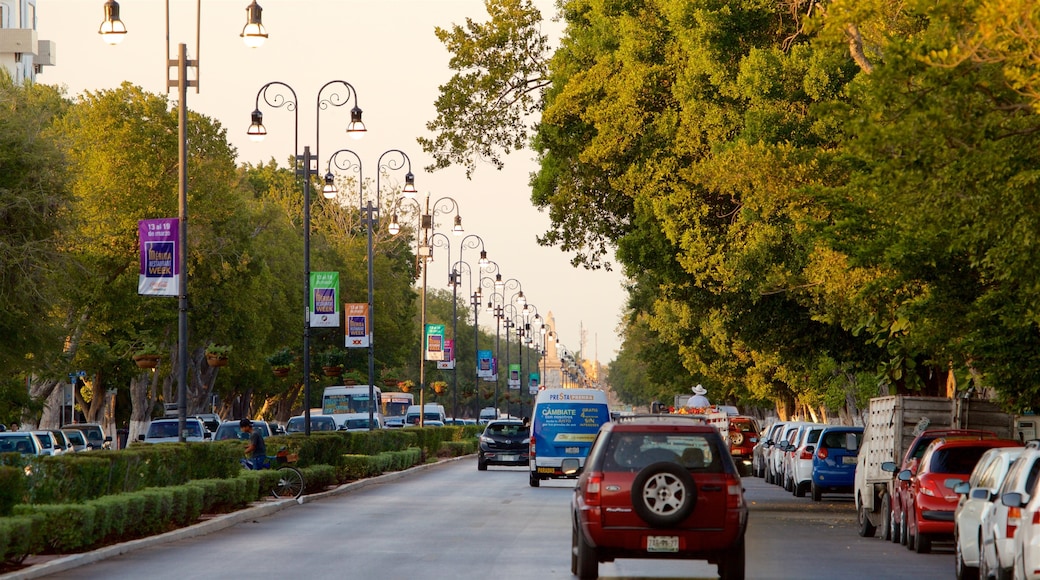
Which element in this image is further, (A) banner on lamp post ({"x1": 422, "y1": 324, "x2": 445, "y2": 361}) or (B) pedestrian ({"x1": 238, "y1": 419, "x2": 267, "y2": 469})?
(A) banner on lamp post ({"x1": 422, "y1": 324, "x2": 445, "y2": 361})

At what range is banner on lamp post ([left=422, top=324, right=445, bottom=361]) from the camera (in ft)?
227

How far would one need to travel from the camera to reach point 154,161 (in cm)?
5472

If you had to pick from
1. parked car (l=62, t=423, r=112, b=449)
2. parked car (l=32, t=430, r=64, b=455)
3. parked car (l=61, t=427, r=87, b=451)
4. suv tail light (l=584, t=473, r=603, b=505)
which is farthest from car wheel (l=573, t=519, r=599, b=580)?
parked car (l=62, t=423, r=112, b=449)

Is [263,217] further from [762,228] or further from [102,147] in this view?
[762,228]

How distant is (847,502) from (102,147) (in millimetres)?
29037

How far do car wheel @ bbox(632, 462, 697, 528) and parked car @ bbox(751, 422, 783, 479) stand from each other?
3399cm

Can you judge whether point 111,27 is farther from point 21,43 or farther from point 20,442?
point 21,43

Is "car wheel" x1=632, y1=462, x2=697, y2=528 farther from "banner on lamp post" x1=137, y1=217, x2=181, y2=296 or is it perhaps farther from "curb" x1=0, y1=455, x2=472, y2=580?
"banner on lamp post" x1=137, y1=217, x2=181, y2=296

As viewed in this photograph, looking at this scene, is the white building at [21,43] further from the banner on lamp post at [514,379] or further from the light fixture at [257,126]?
the light fixture at [257,126]

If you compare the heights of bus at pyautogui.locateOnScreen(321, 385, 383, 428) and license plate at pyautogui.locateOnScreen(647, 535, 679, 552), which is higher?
bus at pyautogui.locateOnScreen(321, 385, 383, 428)

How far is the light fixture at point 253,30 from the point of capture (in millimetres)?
29781

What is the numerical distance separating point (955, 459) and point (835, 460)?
15.7 m

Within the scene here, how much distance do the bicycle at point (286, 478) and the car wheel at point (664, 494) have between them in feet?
56.1

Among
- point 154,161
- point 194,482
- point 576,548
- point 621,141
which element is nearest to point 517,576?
point 576,548
